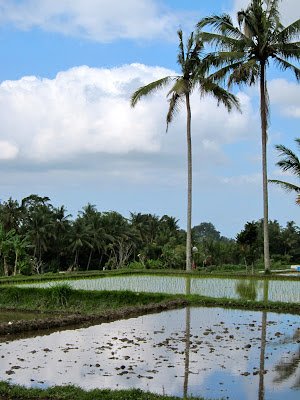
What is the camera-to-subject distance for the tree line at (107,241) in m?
43.6

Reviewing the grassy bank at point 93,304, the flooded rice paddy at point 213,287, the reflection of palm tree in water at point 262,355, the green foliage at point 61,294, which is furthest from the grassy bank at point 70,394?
the green foliage at point 61,294

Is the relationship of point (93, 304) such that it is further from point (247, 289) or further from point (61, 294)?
point (247, 289)

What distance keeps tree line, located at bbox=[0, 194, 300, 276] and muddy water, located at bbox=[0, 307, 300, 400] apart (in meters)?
28.0

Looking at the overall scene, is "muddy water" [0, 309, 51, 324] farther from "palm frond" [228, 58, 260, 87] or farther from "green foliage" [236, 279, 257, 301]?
"palm frond" [228, 58, 260, 87]

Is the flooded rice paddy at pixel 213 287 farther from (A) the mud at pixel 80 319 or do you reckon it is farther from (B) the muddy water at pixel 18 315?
(B) the muddy water at pixel 18 315

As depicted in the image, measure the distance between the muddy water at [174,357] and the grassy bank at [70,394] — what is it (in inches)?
21.0

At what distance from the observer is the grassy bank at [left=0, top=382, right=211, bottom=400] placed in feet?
20.5

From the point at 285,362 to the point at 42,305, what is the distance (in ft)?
32.2

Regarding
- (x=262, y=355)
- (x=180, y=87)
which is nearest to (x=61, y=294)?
(x=262, y=355)

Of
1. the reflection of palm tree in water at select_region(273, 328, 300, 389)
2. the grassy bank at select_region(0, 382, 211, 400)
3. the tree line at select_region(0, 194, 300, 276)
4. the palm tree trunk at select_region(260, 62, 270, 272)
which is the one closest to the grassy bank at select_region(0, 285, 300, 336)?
the reflection of palm tree in water at select_region(273, 328, 300, 389)

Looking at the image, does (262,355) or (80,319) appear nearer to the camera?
(262,355)

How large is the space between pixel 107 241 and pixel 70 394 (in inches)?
1684

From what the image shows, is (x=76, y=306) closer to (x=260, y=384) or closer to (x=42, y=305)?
(x=42, y=305)

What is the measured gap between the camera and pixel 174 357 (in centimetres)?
868
